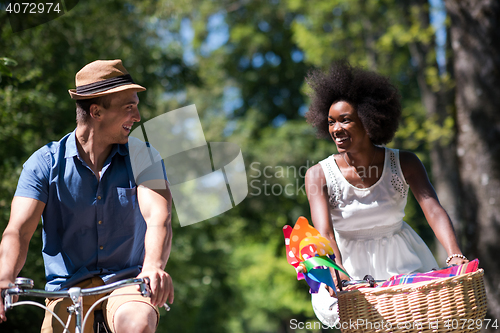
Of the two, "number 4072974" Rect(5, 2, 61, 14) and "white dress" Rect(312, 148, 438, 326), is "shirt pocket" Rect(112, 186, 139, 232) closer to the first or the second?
"white dress" Rect(312, 148, 438, 326)

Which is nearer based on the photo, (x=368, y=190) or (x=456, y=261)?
(x=456, y=261)

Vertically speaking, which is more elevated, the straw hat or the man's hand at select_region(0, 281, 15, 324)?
the straw hat

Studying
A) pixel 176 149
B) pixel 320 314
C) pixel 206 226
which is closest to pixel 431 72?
pixel 176 149

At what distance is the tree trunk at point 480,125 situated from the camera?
556 centimetres

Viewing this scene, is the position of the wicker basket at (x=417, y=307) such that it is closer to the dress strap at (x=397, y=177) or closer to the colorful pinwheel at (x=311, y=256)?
the colorful pinwheel at (x=311, y=256)

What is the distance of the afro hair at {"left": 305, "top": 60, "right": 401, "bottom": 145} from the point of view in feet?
11.5

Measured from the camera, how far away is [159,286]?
222 cm

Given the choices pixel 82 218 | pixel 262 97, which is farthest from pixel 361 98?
pixel 262 97

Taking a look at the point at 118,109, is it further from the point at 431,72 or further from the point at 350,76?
the point at 431,72

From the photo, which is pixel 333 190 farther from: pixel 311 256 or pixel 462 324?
pixel 462 324

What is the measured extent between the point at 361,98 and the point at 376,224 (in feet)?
2.89

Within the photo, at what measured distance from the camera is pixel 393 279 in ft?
8.68

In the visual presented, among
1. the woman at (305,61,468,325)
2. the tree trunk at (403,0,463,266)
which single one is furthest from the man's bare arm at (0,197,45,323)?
the tree trunk at (403,0,463,266)

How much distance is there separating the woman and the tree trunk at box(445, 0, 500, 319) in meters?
2.55
